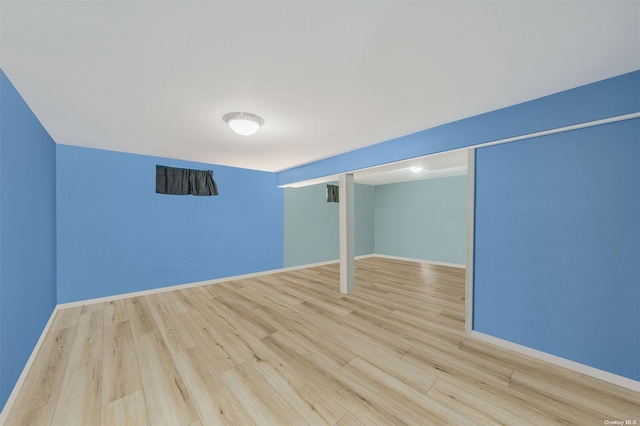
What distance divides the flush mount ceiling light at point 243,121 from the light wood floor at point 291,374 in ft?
6.98

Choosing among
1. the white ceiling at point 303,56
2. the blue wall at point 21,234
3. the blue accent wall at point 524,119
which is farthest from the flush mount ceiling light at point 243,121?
the blue accent wall at point 524,119

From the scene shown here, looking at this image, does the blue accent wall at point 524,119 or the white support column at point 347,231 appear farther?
the white support column at point 347,231

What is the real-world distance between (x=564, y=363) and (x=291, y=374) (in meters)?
2.23

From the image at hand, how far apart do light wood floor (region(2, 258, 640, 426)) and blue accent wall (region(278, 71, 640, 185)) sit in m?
2.01

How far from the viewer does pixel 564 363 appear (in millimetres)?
1824

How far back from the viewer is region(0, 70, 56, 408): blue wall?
1460 mm

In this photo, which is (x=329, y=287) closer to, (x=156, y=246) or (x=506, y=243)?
(x=506, y=243)

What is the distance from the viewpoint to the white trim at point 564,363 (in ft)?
5.24

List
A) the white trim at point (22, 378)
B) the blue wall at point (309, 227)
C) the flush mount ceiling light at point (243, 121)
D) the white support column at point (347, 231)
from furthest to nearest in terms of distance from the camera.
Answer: the blue wall at point (309, 227), the white support column at point (347, 231), the flush mount ceiling light at point (243, 121), the white trim at point (22, 378)

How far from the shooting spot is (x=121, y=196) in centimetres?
346

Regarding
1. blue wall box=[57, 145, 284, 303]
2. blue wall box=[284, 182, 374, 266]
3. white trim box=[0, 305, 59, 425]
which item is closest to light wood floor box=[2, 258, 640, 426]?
white trim box=[0, 305, 59, 425]

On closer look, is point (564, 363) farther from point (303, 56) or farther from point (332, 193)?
point (332, 193)

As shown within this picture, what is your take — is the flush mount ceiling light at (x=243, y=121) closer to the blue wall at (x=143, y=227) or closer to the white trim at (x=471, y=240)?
the white trim at (x=471, y=240)

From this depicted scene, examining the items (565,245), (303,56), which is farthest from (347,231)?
(303,56)
